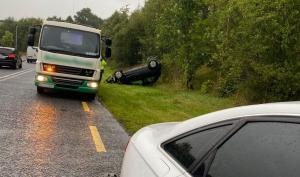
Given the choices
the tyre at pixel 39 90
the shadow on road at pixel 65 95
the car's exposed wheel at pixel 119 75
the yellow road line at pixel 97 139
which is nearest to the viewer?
the yellow road line at pixel 97 139

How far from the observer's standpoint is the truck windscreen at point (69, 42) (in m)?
15.9

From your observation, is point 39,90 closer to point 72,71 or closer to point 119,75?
point 72,71

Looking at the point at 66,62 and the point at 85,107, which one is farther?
the point at 66,62

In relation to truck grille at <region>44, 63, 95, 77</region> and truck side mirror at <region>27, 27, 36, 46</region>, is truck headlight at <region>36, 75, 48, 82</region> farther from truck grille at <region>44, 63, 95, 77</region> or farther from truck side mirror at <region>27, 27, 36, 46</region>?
truck side mirror at <region>27, 27, 36, 46</region>

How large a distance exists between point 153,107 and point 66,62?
10.4 ft

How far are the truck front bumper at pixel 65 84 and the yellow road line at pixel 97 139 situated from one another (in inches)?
205

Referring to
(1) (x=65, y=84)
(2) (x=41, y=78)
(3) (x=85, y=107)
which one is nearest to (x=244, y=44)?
(3) (x=85, y=107)

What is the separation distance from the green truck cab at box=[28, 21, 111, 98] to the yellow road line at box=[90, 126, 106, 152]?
5272 mm

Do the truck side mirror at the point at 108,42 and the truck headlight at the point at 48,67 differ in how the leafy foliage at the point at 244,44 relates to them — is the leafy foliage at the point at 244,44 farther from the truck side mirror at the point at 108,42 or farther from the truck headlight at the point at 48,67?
the truck headlight at the point at 48,67

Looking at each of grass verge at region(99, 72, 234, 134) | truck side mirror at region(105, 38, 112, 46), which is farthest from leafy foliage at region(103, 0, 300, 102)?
truck side mirror at region(105, 38, 112, 46)

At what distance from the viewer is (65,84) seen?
1579 centimetres

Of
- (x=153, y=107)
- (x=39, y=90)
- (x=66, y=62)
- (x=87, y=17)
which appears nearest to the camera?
(x=153, y=107)

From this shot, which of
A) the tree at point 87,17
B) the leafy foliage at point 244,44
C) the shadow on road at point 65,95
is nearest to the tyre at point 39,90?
the shadow on road at point 65,95

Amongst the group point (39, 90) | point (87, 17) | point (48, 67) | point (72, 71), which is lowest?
point (39, 90)
